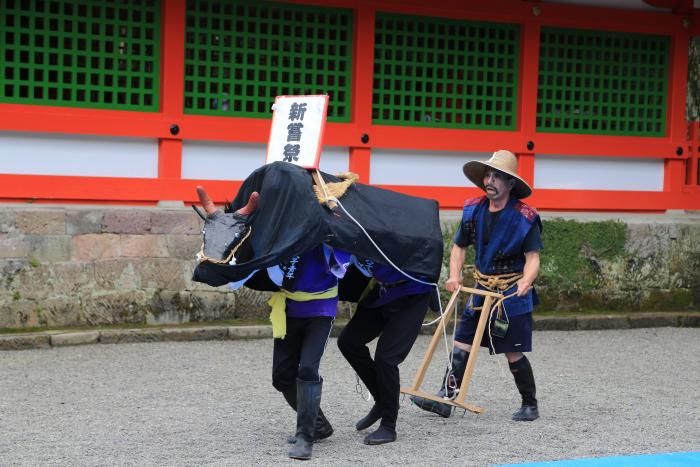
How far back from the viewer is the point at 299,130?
6.86m

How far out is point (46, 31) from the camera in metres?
10.1

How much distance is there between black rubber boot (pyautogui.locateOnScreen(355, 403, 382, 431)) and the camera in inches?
262

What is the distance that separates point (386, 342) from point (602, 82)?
703 cm

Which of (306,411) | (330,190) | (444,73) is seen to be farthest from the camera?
(444,73)

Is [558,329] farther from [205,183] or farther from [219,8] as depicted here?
[219,8]

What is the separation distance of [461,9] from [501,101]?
1130 mm

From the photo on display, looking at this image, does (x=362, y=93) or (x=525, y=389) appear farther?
(x=362, y=93)

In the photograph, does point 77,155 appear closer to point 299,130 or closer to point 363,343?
point 299,130

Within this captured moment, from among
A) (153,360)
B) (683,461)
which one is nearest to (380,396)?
(683,461)

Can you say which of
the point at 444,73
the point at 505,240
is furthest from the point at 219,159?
the point at 505,240

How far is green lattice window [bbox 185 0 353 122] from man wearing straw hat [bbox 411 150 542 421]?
4.28 meters

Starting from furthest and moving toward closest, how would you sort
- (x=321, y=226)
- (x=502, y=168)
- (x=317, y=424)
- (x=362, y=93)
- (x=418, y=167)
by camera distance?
(x=418, y=167) < (x=362, y=93) < (x=502, y=168) < (x=317, y=424) < (x=321, y=226)

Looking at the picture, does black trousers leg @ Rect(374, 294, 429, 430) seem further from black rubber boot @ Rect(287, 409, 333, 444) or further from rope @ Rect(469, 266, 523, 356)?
rope @ Rect(469, 266, 523, 356)

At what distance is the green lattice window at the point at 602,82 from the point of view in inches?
485
